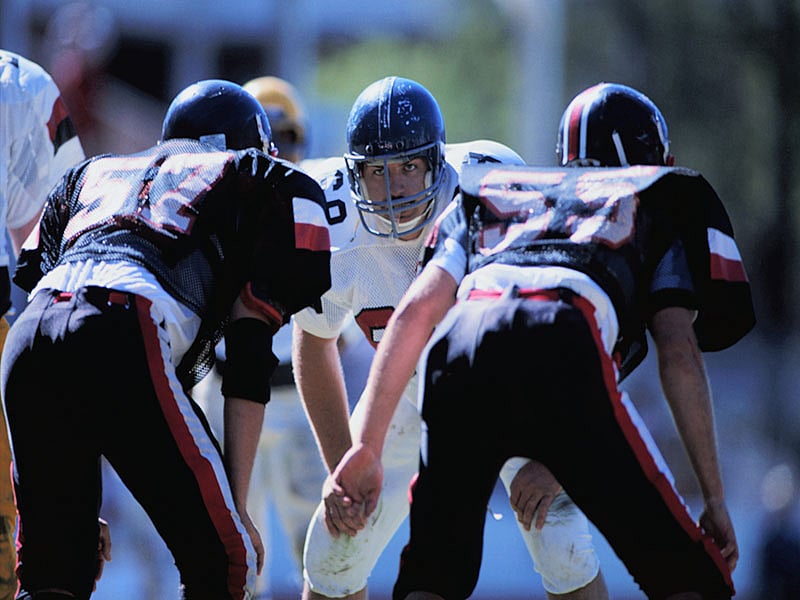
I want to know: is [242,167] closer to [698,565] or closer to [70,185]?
[70,185]

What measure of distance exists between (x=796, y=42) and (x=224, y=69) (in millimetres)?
7297

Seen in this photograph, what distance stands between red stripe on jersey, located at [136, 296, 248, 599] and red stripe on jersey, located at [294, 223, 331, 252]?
513 millimetres

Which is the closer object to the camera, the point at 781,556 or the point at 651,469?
the point at 651,469

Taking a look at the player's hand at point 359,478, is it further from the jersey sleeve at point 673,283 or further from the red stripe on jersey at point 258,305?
the jersey sleeve at point 673,283

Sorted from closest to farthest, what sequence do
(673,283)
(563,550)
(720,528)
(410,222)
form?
(720,528) < (673,283) < (563,550) < (410,222)

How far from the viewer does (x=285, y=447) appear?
255 inches

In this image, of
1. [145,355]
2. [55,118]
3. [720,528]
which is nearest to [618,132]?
[720,528]

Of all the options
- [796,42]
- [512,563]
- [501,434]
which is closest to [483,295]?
[501,434]

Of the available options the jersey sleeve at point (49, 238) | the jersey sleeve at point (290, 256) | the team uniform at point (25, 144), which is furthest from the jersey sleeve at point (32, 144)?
the jersey sleeve at point (290, 256)

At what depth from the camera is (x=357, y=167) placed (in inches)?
162

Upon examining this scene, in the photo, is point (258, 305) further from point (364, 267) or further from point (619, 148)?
point (619, 148)

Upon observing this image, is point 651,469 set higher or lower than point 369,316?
higher

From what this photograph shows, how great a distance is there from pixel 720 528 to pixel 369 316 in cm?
159

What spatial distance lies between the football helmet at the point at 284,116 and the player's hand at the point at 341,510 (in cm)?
338
